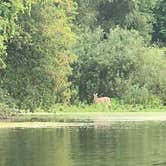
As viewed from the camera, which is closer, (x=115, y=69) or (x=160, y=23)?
(x=115, y=69)

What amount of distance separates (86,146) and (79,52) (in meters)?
32.5

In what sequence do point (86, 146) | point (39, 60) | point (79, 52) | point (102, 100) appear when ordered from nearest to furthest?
1. point (86, 146)
2. point (39, 60)
3. point (102, 100)
4. point (79, 52)

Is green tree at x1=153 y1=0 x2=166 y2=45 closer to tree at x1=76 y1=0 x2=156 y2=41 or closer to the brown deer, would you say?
tree at x1=76 y1=0 x2=156 y2=41

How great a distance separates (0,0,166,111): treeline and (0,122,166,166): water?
496 centimetres

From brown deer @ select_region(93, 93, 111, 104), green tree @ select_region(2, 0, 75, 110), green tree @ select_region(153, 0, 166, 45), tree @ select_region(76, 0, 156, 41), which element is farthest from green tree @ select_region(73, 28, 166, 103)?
green tree @ select_region(153, 0, 166, 45)

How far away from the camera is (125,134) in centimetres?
2978

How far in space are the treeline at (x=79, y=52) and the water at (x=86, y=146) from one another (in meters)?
4.96

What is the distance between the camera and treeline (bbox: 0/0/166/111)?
40781 millimetres

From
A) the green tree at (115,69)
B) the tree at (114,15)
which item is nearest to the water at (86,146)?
the green tree at (115,69)

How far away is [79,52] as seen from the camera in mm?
56719

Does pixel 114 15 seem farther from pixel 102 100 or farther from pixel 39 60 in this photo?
pixel 39 60

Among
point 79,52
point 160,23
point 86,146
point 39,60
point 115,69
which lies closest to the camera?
point 86,146

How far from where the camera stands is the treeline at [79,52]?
134ft

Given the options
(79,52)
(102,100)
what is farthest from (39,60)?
(79,52)
